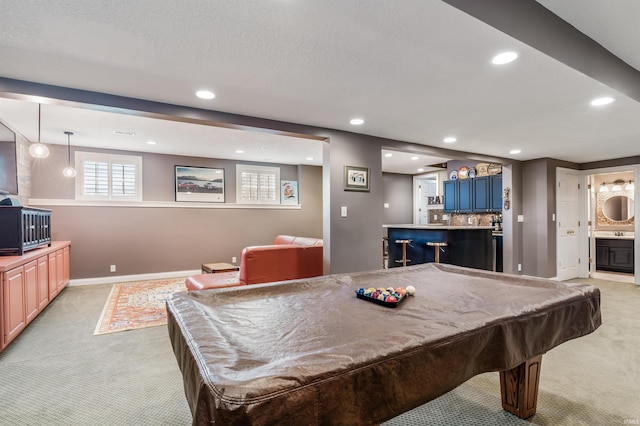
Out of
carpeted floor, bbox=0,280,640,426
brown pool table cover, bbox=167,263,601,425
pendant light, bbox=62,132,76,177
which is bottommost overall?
carpeted floor, bbox=0,280,640,426

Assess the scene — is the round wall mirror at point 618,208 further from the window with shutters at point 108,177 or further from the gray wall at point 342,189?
the window with shutters at point 108,177

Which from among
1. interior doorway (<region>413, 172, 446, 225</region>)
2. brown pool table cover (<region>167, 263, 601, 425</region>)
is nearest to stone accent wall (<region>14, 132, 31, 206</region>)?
brown pool table cover (<region>167, 263, 601, 425</region>)

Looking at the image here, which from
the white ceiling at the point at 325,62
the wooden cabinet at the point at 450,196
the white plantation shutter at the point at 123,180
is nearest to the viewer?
the white ceiling at the point at 325,62

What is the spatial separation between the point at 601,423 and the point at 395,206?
746 cm

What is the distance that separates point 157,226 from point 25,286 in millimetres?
3014

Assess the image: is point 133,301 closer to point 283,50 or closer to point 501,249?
point 283,50

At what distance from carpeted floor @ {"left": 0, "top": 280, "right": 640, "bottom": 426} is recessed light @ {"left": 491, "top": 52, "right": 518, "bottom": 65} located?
86.6 inches

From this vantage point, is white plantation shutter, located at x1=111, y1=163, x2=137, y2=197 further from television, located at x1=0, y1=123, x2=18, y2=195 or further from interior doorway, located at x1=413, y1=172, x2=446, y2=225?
interior doorway, located at x1=413, y1=172, x2=446, y2=225

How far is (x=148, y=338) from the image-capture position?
10.4 feet

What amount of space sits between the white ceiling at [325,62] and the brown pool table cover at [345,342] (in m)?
1.46

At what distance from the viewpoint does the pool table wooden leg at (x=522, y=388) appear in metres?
1.87

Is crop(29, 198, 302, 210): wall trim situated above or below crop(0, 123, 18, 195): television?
below

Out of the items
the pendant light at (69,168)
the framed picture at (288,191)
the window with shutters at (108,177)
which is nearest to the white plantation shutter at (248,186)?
the framed picture at (288,191)

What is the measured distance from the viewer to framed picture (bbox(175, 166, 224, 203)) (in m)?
6.46
